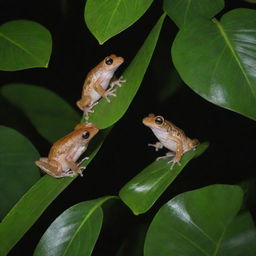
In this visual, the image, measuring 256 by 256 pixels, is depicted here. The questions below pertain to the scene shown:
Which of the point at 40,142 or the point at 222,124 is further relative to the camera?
→ the point at 40,142

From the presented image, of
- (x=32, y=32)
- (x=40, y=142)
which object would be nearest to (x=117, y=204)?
(x=32, y=32)

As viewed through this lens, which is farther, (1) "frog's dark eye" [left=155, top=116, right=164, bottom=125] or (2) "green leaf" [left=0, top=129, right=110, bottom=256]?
(1) "frog's dark eye" [left=155, top=116, right=164, bottom=125]

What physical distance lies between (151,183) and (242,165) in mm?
1255

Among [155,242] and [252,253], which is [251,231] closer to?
[252,253]

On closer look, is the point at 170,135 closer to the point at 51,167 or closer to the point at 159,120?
the point at 159,120

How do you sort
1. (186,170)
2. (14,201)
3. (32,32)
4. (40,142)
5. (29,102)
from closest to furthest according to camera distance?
(32,32)
(14,201)
(186,170)
(29,102)
(40,142)

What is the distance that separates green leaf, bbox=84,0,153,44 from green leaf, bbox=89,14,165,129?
0.47ft

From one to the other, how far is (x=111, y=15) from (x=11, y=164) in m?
0.83

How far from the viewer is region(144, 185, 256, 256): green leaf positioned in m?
1.60

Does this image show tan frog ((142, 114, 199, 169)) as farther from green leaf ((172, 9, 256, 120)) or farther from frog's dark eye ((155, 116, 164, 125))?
green leaf ((172, 9, 256, 120))

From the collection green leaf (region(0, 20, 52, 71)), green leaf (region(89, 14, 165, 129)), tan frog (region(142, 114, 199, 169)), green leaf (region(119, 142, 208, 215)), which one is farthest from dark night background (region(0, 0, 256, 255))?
green leaf (region(0, 20, 52, 71))

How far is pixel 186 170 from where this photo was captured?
2.45 metres

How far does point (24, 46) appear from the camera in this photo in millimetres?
1719

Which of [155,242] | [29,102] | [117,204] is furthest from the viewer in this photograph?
[29,102]
